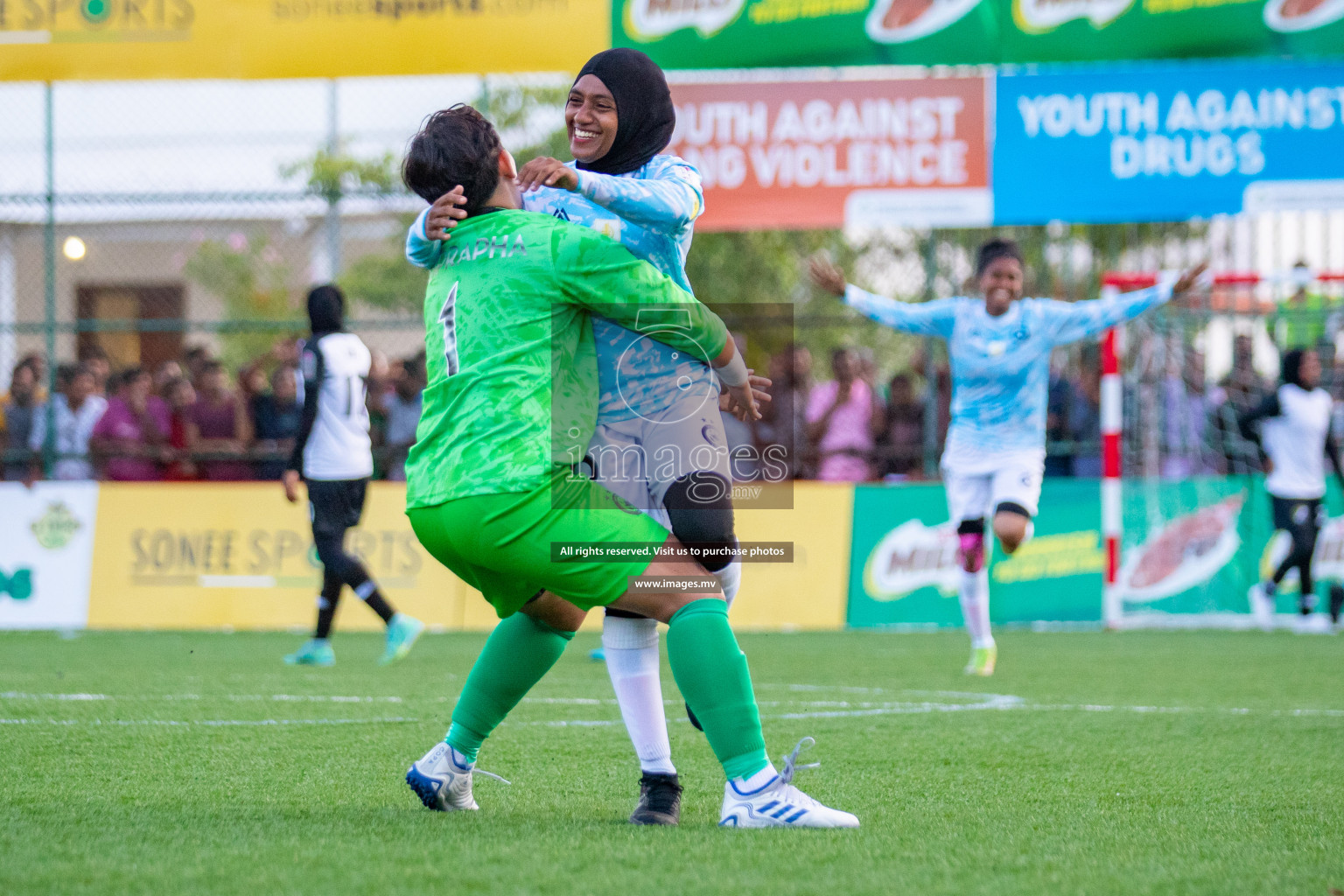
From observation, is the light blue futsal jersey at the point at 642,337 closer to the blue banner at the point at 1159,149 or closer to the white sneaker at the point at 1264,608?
the blue banner at the point at 1159,149

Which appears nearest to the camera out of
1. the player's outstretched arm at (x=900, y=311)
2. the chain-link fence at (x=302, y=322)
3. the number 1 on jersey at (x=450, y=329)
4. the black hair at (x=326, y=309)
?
the number 1 on jersey at (x=450, y=329)

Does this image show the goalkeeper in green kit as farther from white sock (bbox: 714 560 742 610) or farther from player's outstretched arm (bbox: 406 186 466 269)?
white sock (bbox: 714 560 742 610)

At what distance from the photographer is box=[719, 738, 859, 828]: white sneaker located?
354cm

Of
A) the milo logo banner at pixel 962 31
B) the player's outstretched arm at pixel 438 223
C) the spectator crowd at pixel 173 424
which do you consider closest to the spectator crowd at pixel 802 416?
the spectator crowd at pixel 173 424

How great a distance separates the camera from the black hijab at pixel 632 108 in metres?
4.13

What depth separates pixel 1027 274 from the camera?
1522 cm

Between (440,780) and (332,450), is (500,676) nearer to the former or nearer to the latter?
(440,780)

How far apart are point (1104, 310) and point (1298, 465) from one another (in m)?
4.59

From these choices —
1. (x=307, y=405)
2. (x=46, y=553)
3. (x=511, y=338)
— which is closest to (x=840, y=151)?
(x=307, y=405)

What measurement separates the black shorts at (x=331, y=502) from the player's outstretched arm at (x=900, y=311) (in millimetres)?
3131

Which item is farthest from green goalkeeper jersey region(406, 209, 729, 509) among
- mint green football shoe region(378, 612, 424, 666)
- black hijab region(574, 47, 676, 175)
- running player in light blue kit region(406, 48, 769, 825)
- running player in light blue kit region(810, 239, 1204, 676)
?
mint green football shoe region(378, 612, 424, 666)

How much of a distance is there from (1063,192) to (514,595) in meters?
9.27

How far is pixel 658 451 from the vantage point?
4047 millimetres

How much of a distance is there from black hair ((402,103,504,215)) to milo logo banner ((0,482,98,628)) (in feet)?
30.2
